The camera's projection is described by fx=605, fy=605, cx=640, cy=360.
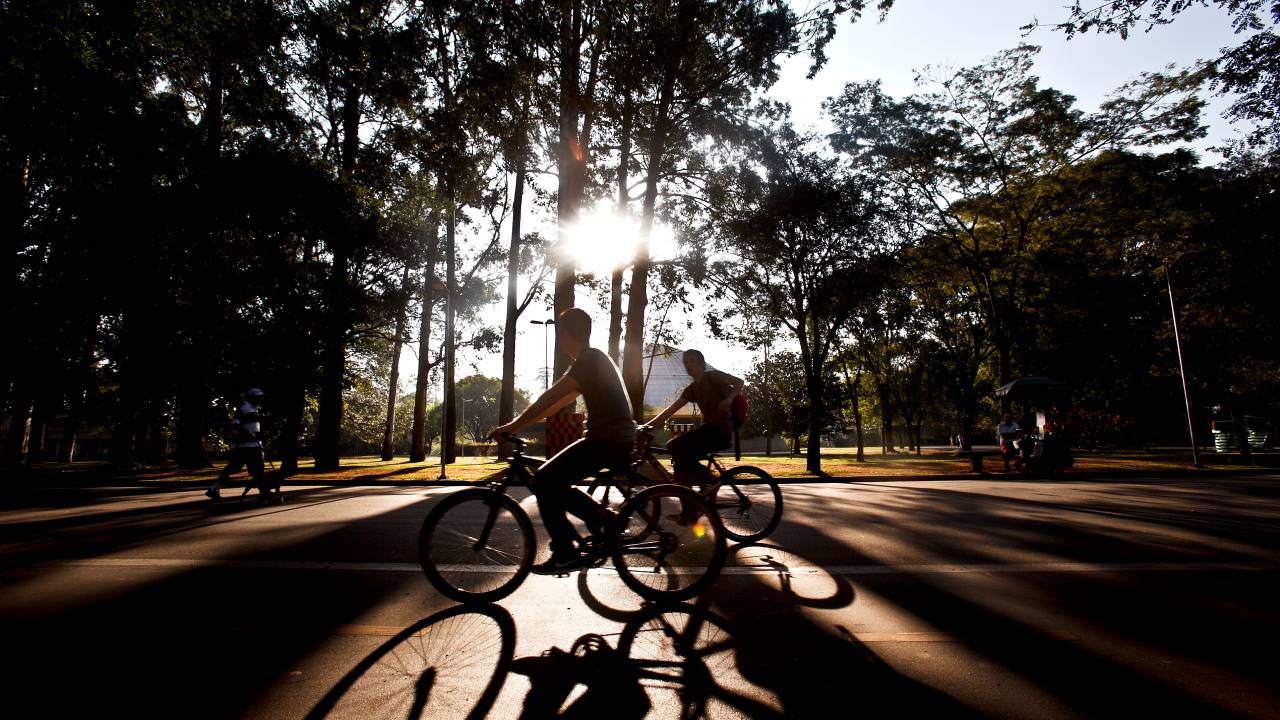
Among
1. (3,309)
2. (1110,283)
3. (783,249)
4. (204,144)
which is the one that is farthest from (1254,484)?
(3,309)

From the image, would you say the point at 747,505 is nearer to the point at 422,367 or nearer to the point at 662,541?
the point at 662,541

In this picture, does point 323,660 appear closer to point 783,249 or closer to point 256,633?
point 256,633

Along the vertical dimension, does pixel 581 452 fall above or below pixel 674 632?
above

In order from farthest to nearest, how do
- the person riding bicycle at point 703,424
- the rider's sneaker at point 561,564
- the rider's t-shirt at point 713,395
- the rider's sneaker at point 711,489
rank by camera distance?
the rider's t-shirt at point 713,395 → the person riding bicycle at point 703,424 → the rider's sneaker at point 711,489 → the rider's sneaker at point 561,564

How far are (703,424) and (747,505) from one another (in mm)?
956

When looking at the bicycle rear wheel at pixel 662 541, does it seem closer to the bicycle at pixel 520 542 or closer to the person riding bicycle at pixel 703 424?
the bicycle at pixel 520 542

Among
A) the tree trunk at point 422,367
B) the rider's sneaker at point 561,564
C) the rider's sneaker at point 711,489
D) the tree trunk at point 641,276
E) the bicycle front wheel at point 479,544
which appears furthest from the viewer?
the tree trunk at point 422,367

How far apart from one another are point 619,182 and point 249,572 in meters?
16.4

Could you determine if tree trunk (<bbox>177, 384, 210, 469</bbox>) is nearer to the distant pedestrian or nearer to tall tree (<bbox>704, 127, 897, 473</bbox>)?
the distant pedestrian

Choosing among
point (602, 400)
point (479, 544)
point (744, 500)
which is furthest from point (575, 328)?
point (744, 500)

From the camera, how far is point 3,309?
18641 mm

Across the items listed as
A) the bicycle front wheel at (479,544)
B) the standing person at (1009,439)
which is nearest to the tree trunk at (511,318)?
the standing person at (1009,439)

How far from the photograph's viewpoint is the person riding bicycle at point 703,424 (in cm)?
629

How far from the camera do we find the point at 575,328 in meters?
4.34
